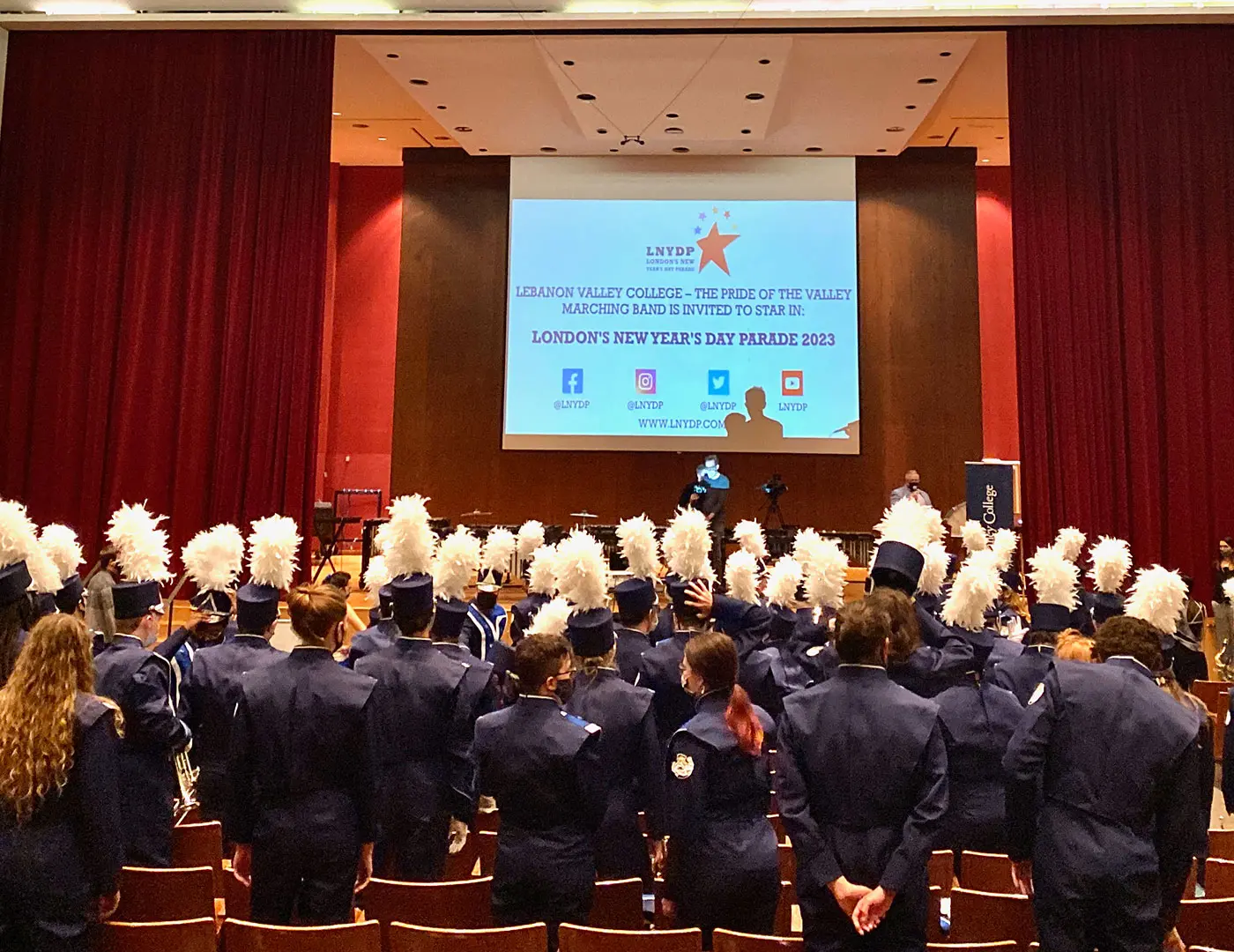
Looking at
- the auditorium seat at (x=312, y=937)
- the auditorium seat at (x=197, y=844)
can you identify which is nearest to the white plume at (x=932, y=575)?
the auditorium seat at (x=312, y=937)

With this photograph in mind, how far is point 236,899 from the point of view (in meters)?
3.12

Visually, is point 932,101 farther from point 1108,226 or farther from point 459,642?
point 459,642

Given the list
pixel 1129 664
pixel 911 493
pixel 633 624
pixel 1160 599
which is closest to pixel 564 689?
pixel 633 624

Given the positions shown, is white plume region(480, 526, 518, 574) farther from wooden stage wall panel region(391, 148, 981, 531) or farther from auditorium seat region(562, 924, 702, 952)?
wooden stage wall panel region(391, 148, 981, 531)

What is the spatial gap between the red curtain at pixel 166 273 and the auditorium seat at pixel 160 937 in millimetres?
8674

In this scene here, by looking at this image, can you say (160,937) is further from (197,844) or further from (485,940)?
(197,844)

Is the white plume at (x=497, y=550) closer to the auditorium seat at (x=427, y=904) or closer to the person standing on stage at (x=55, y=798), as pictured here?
the auditorium seat at (x=427, y=904)

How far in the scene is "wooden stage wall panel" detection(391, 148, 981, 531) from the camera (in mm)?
14109

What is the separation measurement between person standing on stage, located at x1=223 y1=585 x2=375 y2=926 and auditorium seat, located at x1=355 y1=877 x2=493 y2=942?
174 mm

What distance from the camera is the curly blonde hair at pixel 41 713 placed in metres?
2.34

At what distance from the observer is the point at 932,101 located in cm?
1198

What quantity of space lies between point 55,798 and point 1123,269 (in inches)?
439

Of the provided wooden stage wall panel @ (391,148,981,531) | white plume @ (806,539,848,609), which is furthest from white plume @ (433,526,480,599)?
wooden stage wall panel @ (391,148,981,531)

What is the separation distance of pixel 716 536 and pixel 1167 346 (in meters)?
5.32
